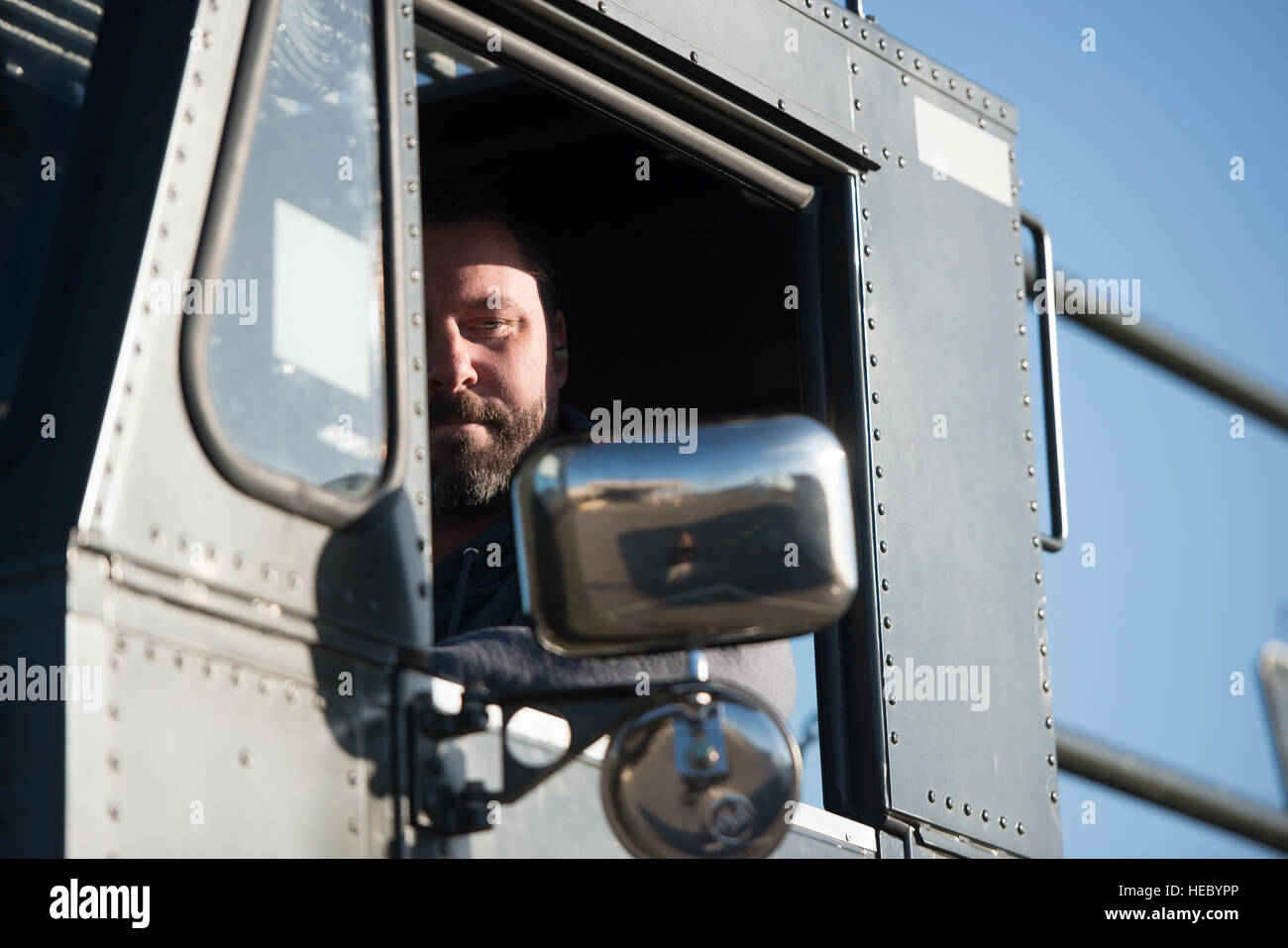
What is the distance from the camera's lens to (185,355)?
173 centimetres

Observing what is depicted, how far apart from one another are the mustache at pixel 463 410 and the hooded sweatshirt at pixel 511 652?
0.59 feet

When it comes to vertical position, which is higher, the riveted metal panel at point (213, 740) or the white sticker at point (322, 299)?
the white sticker at point (322, 299)

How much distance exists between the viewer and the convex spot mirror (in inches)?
62.9

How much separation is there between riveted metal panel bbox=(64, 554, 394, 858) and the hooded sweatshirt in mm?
204

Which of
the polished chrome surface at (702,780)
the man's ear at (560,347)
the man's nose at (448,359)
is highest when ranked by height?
the man's ear at (560,347)

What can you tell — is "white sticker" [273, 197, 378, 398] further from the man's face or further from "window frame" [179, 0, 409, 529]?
the man's face

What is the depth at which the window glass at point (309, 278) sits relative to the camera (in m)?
1.80

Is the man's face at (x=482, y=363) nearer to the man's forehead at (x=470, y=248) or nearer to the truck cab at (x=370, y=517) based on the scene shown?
the man's forehead at (x=470, y=248)

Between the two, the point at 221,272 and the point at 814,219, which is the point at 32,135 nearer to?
the point at 221,272

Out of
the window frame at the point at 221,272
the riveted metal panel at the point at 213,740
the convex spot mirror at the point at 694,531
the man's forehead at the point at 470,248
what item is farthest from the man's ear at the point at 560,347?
the convex spot mirror at the point at 694,531

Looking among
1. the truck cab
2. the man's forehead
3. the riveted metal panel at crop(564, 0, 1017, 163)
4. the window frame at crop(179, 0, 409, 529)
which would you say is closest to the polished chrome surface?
the truck cab

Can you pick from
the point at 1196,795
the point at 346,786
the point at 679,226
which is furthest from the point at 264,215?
the point at 1196,795

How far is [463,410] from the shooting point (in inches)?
130
